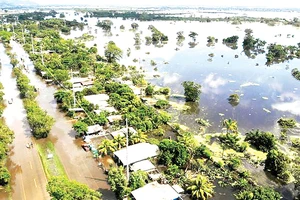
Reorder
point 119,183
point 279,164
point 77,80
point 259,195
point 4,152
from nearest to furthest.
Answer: point 259,195
point 119,183
point 279,164
point 4,152
point 77,80

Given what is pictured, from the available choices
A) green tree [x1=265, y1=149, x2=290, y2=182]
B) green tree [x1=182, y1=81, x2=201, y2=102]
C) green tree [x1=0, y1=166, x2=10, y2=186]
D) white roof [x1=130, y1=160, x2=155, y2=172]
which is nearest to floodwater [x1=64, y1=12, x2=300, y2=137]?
green tree [x1=182, y1=81, x2=201, y2=102]

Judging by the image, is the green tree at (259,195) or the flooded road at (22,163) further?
the flooded road at (22,163)

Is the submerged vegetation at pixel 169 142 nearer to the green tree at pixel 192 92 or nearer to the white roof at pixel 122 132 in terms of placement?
the green tree at pixel 192 92

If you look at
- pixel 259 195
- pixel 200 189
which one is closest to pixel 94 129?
pixel 200 189

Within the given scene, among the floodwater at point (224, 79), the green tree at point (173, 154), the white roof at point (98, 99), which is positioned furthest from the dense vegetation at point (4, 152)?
the floodwater at point (224, 79)

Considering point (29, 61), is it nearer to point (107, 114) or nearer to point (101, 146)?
point (107, 114)

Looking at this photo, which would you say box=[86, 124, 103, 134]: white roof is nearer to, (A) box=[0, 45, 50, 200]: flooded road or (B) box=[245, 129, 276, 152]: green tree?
(A) box=[0, 45, 50, 200]: flooded road

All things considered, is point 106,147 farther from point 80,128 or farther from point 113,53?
point 113,53
